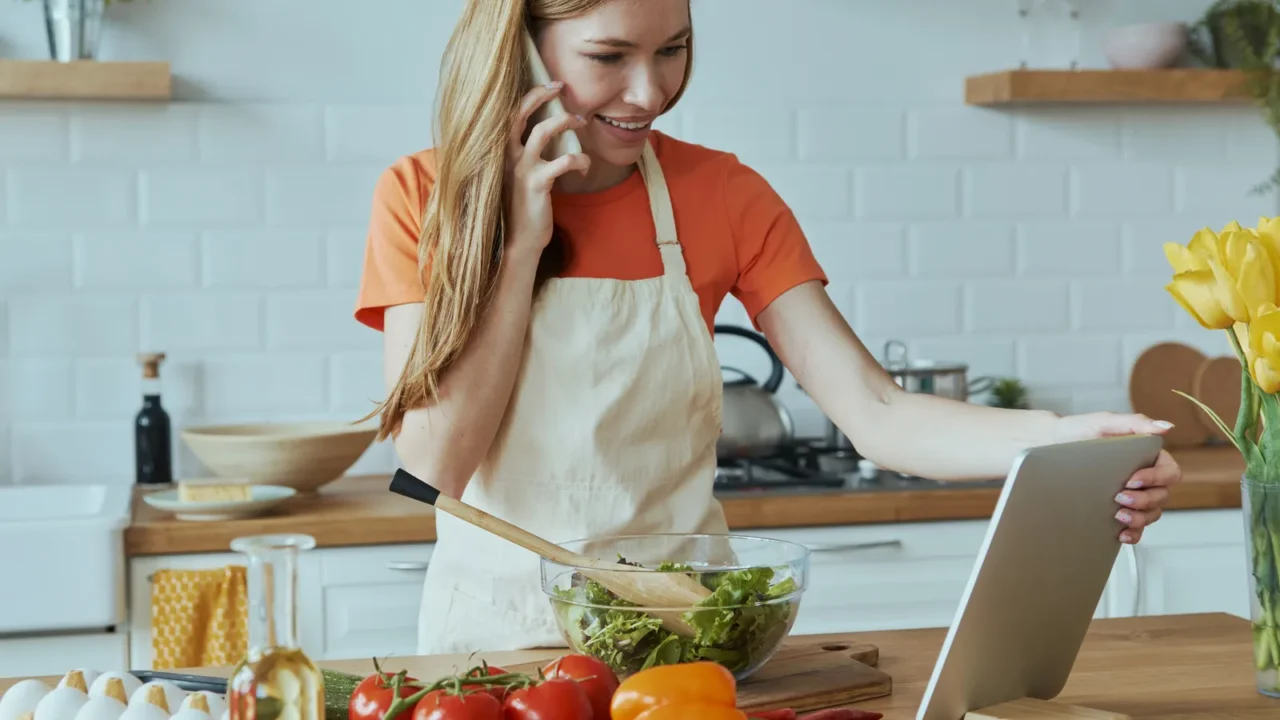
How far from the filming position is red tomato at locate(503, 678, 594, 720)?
3.17 feet

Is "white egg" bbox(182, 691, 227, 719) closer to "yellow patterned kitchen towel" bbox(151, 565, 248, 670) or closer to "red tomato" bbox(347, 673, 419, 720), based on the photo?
"red tomato" bbox(347, 673, 419, 720)

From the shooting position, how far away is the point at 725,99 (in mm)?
3129

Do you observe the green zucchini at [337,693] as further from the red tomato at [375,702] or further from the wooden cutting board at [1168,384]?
the wooden cutting board at [1168,384]

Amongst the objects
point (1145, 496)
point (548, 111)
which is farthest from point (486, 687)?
point (548, 111)

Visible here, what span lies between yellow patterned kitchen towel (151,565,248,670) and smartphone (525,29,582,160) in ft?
Answer: 3.35

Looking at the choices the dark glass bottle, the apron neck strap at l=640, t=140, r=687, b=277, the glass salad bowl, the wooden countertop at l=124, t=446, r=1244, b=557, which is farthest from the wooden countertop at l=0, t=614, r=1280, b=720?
the dark glass bottle

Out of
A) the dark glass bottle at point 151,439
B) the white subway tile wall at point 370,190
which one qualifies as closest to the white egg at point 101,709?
the dark glass bottle at point 151,439

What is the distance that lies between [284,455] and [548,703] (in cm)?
172

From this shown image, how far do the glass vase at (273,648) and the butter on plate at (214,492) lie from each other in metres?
1.71

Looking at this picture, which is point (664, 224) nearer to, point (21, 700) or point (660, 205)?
point (660, 205)

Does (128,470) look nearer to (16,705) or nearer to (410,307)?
(410,307)

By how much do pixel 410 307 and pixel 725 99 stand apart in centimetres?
160

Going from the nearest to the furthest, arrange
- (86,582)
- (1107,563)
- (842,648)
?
(1107,563)
(842,648)
(86,582)

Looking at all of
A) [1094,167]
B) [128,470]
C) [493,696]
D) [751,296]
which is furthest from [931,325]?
[493,696]
